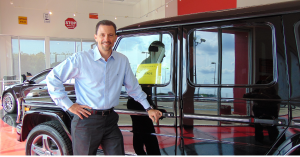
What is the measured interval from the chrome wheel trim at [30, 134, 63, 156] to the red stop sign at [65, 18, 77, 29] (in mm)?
9627

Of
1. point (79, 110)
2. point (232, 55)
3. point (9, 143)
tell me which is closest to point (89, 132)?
point (79, 110)

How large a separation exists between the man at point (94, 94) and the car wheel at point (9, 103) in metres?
5.51

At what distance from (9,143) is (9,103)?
301cm

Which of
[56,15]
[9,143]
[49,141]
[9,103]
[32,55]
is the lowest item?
[9,143]

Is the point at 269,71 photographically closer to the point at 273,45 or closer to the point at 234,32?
the point at 273,45

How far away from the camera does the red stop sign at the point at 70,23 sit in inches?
411

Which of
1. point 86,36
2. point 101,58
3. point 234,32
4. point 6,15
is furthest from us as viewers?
point 86,36

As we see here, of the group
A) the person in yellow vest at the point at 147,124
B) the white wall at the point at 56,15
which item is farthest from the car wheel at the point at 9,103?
the person in yellow vest at the point at 147,124

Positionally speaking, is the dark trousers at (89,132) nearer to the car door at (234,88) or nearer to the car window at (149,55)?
the car window at (149,55)

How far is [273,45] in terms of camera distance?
4.50 feet

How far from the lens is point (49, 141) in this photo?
2121 mm

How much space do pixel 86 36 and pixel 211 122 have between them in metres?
10.7

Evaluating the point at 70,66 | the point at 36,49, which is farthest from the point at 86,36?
the point at 70,66

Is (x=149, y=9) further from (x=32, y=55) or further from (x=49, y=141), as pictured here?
(x=49, y=141)
